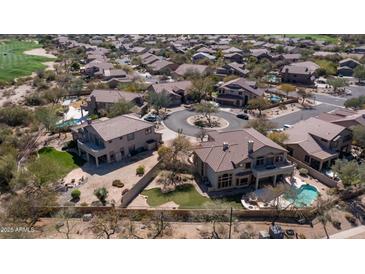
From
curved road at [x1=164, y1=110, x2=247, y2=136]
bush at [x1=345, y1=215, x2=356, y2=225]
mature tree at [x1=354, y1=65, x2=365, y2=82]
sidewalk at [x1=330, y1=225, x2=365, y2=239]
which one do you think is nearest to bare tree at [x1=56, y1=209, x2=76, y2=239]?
sidewalk at [x1=330, y1=225, x2=365, y2=239]

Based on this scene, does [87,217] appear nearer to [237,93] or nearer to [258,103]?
[258,103]

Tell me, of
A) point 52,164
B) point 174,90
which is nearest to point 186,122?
point 174,90

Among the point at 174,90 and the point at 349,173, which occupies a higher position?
the point at 174,90

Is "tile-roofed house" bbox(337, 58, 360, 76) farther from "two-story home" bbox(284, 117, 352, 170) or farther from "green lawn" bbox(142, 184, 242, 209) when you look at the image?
"green lawn" bbox(142, 184, 242, 209)

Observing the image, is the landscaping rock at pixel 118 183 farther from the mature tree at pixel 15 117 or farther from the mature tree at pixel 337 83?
the mature tree at pixel 337 83

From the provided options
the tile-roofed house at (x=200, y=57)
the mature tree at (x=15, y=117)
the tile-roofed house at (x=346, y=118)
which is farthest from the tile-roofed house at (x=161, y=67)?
the tile-roofed house at (x=346, y=118)
